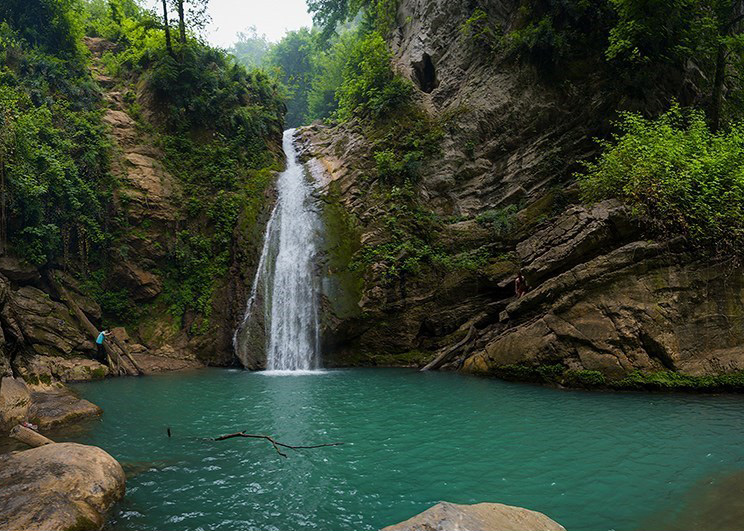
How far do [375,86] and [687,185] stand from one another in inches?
653

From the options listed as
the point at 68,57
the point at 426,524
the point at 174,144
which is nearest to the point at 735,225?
the point at 426,524

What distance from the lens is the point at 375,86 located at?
23.5 m

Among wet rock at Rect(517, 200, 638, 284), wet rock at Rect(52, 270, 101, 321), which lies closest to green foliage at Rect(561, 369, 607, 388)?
wet rock at Rect(517, 200, 638, 284)

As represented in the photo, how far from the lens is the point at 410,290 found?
56.3 ft

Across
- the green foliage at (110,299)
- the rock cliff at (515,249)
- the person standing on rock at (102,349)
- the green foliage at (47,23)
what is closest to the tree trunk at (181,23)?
the green foliage at (47,23)

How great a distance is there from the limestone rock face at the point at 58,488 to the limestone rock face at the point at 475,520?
3.55m

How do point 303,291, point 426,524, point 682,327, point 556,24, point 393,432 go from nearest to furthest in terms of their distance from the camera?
point 426,524, point 393,432, point 682,327, point 303,291, point 556,24

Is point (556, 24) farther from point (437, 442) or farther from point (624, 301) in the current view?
point (437, 442)

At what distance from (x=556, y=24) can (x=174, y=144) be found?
20147 mm

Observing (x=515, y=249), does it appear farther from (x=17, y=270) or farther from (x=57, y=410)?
(x=17, y=270)

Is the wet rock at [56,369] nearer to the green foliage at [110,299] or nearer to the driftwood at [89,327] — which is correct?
the driftwood at [89,327]

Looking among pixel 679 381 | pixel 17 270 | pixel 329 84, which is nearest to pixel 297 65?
pixel 329 84

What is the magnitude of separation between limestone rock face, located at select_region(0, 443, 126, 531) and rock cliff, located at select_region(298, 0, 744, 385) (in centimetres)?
1064

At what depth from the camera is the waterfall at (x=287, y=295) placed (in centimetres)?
1697
